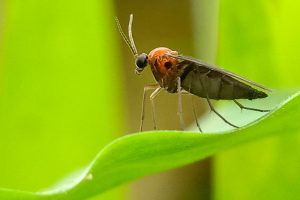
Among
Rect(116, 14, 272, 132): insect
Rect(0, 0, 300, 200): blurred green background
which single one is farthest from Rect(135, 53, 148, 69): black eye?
Rect(0, 0, 300, 200): blurred green background

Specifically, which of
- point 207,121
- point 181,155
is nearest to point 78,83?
point 207,121

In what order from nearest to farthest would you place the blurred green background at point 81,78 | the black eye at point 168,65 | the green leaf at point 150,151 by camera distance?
1. the green leaf at point 150,151
2. the blurred green background at point 81,78
3. the black eye at point 168,65

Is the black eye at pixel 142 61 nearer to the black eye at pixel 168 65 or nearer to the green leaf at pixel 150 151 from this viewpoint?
the black eye at pixel 168 65

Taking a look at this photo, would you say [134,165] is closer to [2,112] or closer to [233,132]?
[233,132]

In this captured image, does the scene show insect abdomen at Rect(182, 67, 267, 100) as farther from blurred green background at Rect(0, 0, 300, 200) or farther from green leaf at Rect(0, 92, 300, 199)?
green leaf at Rect(0, 92, 300, 199)

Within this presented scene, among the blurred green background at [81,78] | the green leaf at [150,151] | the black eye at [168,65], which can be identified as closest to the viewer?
the green leaf at [150,151]

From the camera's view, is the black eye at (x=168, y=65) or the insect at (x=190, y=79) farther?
the black eye at (x=168, y=65)

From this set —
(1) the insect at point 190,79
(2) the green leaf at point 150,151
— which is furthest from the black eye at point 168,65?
(2) the green leaf at point 150,151

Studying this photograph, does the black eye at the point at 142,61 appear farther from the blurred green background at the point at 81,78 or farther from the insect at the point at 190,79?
the blurred green background at the point at 81,78

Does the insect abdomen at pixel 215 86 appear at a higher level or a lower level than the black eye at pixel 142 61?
lower
